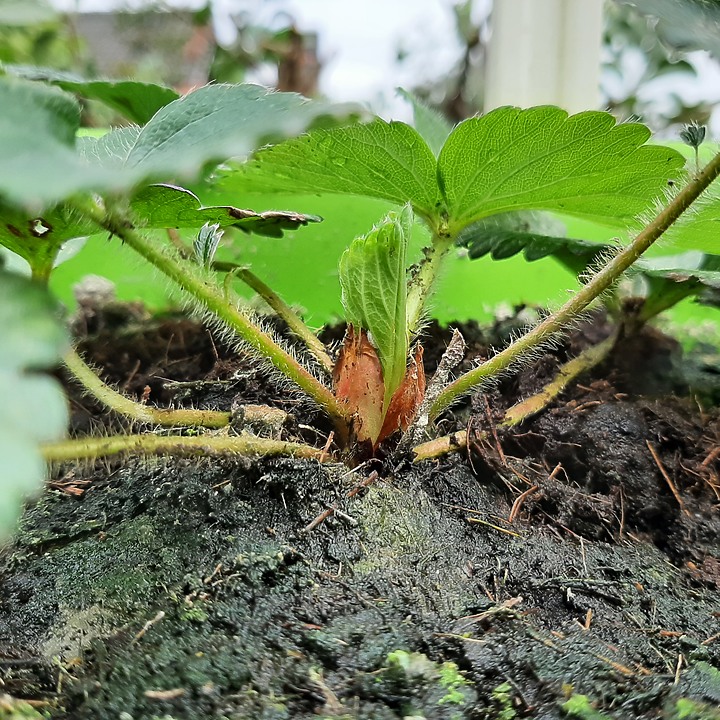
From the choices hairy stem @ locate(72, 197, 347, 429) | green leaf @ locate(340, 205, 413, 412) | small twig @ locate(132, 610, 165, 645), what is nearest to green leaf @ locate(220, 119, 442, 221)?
green leaf @ locate(340, 205, 413, 412)

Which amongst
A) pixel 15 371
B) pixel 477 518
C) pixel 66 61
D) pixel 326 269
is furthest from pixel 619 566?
pixel 66 61

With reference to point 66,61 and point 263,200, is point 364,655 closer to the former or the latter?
point 263,200

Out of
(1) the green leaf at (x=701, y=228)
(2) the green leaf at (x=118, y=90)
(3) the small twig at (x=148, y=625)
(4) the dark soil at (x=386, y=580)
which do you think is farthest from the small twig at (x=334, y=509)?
(2) the green leaf at (x=118, y=90)

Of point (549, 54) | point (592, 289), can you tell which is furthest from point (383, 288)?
point (549, 54)

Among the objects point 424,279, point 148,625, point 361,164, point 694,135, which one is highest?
point 694,135

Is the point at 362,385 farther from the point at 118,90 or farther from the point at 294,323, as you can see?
the point at 118,90

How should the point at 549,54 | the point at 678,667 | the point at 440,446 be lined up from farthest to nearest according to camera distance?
the point at 549,54 → the point at 440,446 → the point at 678,667

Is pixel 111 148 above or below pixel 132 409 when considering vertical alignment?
above
